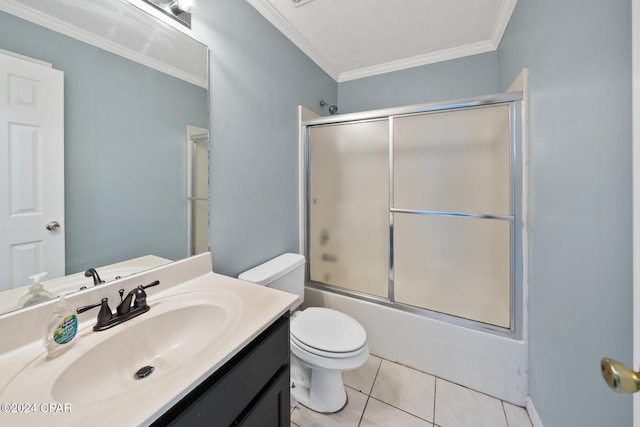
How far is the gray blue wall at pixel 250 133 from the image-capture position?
1266mm

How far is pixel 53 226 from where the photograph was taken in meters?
0.76

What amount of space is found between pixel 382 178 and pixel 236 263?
1.15 m

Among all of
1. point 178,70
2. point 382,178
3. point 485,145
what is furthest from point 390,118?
point 178,70

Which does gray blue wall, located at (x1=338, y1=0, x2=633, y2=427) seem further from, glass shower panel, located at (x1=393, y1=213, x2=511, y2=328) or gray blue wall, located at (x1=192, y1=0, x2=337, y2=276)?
gray blue wall, located at (x1=192, y1=0, x2=337, y2=276)

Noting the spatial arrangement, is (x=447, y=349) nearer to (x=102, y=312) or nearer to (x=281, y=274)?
(x=281, y=274)

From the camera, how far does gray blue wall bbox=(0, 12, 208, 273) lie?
77 centimetres

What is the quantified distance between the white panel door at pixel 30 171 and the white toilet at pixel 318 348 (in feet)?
2.56

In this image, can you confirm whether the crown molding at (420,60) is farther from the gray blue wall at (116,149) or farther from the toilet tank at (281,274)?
the toilet tank at (281,274)

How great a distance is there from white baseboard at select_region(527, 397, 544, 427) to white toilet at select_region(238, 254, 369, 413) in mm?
893

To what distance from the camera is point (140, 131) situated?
0.95 meters

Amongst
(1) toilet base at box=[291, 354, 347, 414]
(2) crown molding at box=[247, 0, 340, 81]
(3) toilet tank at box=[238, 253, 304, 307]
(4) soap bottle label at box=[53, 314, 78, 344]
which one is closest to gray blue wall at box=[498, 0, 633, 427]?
(1) toilet base at box=[291, 354, 347, 414]

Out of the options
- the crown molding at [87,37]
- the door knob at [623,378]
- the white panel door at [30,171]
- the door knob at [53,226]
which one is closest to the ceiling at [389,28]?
the crown molding at [87,37]

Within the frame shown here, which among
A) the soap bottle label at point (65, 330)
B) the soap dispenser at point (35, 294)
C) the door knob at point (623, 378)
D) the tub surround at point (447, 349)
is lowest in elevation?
the tub surround at point (447, 349)

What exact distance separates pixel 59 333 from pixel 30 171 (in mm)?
477
